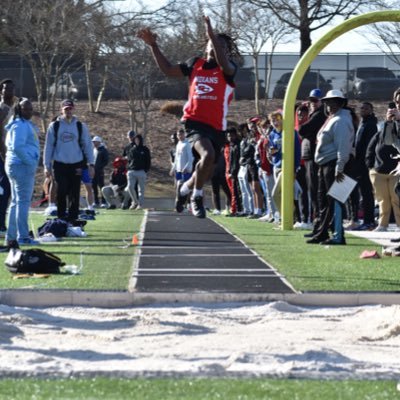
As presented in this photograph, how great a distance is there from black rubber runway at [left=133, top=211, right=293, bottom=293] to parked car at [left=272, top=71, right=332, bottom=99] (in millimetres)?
33164

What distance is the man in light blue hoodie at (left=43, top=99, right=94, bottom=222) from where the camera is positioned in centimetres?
1928

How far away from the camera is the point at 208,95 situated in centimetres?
1217

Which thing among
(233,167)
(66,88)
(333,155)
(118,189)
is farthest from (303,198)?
(66,88)

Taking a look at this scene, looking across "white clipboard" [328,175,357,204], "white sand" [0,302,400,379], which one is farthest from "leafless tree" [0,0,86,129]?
"white sand" [0,302,400,379]

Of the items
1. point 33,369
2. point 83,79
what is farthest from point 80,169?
point 83,79

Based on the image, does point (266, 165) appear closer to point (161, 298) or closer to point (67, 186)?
point (67, 186)

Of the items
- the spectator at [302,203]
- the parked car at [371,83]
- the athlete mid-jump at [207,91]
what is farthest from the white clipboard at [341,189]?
the parked car at [371,83]

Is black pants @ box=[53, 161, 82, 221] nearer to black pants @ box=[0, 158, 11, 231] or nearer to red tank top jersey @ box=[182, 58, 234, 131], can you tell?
black pants @ box=[0, 158, 11, 231]

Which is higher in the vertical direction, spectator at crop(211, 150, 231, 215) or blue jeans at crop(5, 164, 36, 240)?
blue jeans at crop(5, 164, 36, 240)

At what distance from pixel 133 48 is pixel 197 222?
21.9 m

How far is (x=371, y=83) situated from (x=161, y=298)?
4456 cm

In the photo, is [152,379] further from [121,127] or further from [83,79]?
[83,79]

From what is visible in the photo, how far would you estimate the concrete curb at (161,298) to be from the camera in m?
10.6

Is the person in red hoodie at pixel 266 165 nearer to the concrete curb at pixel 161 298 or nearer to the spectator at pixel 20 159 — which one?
the spectator at pixel 20 159
